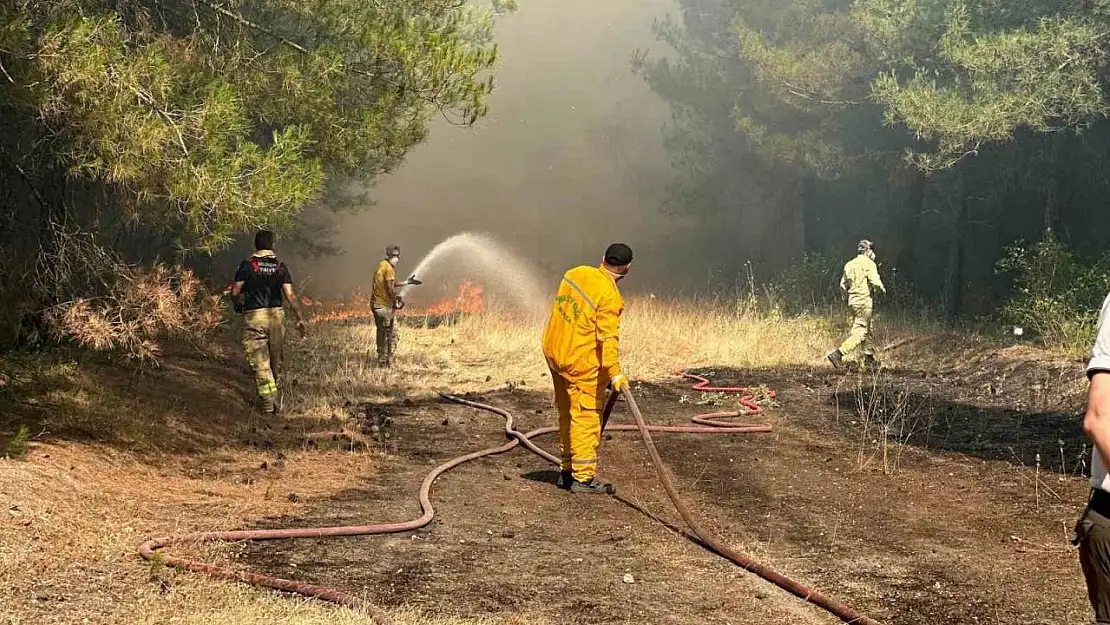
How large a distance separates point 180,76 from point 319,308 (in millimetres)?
14591

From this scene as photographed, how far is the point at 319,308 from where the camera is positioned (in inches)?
890

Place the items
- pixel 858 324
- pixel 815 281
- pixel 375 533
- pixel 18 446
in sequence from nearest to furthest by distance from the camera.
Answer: pixel 375 533 → pixel 18 446 → pixel 858 324 → pixel 815 281

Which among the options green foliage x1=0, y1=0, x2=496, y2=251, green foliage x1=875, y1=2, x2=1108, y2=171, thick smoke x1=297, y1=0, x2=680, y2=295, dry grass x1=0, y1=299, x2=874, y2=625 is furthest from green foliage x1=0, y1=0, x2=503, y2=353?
thick smoke x1=297, y1=0, x2=680, y2=295

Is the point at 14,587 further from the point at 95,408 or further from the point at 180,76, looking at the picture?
the point at 180,76

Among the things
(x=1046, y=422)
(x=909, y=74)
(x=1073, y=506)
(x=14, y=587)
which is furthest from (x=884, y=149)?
(x=14, y=587)

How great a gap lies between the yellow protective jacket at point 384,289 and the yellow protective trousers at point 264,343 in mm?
3451

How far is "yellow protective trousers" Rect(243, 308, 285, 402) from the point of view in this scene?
33.2ft

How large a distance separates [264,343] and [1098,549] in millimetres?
8654

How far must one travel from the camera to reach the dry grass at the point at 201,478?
4.56 m

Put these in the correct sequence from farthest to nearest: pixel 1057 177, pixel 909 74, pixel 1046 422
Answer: pixel 909 74
pixel 1057 177
pixel 1046 422

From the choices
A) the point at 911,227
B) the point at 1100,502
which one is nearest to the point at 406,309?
the point at 911,227

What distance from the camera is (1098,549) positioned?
107 inches

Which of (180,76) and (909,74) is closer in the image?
(180,76)

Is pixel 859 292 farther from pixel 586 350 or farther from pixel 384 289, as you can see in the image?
pixel 586 350
